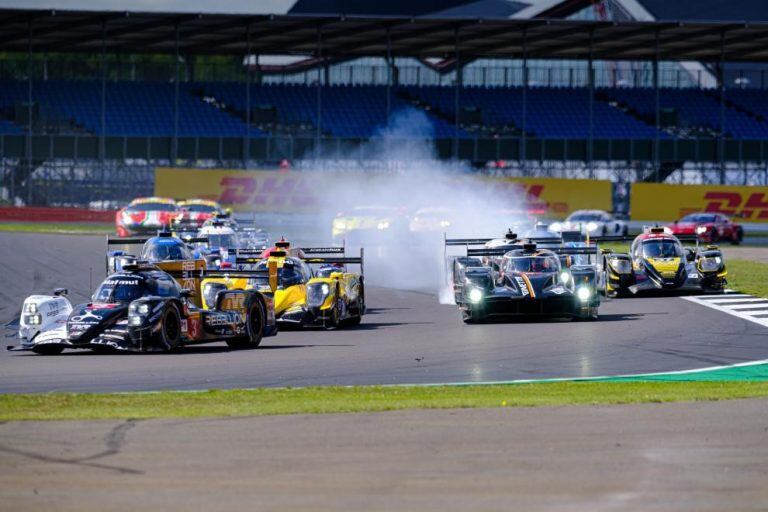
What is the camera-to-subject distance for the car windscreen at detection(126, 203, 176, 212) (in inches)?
2108

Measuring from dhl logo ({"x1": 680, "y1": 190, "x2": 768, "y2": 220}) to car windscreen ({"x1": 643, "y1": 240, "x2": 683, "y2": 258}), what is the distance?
33896 mm

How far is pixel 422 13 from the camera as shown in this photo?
328 feet

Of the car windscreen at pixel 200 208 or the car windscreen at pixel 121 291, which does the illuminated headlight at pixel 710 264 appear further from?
the car windscreen at pixel 200 208

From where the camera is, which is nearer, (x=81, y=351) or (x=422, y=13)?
(x=81, y=351)

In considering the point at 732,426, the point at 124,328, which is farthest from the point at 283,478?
the point at 124,328

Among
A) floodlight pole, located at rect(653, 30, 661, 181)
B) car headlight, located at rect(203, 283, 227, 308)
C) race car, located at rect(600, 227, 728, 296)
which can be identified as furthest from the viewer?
floodlight pole, located at rect(653, 30, 661, 181)

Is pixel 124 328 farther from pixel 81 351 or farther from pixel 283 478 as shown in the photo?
pixel 283 478

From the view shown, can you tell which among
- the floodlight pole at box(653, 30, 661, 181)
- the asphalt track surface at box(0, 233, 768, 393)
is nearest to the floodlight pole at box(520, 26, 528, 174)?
the floodlight pole at box(653, 30, 661, 181)

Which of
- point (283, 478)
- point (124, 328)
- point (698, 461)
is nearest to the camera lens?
point (283, 478)

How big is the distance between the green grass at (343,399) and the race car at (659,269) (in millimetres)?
14958

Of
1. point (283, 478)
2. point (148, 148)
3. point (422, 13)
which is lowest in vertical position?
point (283, 478)

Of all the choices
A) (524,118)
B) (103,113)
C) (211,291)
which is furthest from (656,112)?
(211,291)

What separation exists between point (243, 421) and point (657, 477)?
4.23 meters

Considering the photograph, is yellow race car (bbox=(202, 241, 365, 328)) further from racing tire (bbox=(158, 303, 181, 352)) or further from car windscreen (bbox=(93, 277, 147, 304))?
car windscreen (bbox=(93, 277, 147, 304))
